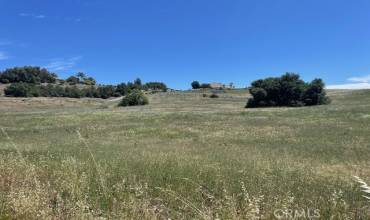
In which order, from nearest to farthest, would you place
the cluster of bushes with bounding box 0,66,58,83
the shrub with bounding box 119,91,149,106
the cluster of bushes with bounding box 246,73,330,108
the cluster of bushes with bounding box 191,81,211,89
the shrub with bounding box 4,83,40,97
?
the cluster of bushes with bounding box 246,73,330,108 → the shrub with bounding box 119,91,149,106 → the shrub with bounding box 4,83,40,97 → the cluster of bushes with bounding box 0,66,58,83 → the cluster of bushes with bounding box 191,81,211,89

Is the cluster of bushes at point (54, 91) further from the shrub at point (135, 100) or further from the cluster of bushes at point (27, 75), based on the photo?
the shrub at point (135, 100)

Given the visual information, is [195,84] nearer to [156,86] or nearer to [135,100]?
[156,86]

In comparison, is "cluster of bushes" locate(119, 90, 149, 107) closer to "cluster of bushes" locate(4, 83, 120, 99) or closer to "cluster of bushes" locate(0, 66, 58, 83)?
"cluster of bushes" locate(4, 83, 120, 99)

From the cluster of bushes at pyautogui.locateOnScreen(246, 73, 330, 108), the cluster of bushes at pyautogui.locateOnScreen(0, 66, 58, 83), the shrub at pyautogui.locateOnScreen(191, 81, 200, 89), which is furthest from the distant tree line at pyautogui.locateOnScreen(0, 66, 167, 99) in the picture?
the cluster of bushes at pyautogui.locateOnScreen(246, 73, 330, 108)

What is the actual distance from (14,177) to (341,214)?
448 centimetres

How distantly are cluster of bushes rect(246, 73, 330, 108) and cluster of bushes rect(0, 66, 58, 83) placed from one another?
303 ft

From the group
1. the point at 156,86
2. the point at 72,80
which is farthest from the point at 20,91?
the point at 156,86

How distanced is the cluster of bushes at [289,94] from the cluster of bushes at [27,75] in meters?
92.3

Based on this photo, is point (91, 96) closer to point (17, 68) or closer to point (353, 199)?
point (17, 68)

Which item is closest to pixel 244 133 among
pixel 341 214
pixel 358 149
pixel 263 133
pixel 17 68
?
pixel 263 133

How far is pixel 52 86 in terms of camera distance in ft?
436

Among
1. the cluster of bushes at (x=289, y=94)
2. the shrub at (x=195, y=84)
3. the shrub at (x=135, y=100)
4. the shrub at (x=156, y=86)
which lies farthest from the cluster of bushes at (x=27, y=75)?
the cluster of bushes at (x=289, y=94)

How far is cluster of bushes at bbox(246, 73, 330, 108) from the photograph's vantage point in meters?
78.0

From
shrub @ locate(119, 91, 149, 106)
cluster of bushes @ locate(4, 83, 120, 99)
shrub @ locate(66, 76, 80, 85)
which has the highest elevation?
shrub @ locate(66, 76, 80, 85)
